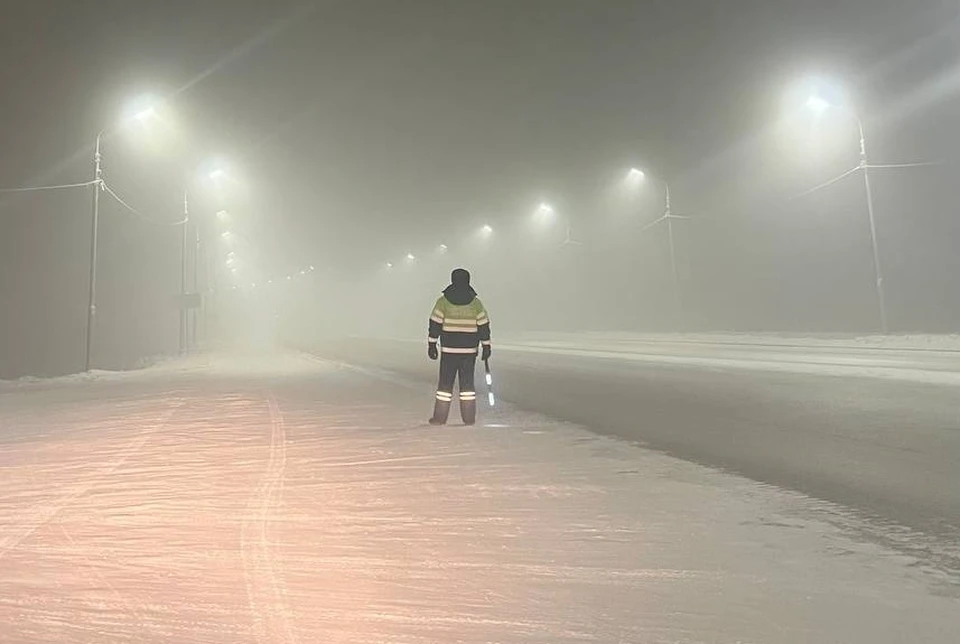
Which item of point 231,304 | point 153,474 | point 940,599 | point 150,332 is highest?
point 231,304

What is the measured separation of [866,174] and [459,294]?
19.3m

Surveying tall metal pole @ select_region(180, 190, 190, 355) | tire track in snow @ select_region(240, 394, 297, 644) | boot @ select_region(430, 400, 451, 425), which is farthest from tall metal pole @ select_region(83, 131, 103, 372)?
tire track in snow @ select_region(240, 394, 297, 644)

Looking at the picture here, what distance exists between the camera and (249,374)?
18828 millimetres

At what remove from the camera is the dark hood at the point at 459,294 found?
8805 millimetres

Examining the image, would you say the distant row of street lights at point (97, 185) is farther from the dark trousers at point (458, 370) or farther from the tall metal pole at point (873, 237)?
the tall metal pole at point (873, 237)

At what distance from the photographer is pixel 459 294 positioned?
8.84 m

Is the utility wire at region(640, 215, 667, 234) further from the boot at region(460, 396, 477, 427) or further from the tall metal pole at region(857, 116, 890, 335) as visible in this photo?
the boot at region(460, 396, 477, 427)

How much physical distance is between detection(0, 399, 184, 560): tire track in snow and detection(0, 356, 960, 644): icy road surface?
3 cm

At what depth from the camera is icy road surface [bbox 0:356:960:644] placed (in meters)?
3.14

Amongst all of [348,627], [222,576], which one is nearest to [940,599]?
[348,627]

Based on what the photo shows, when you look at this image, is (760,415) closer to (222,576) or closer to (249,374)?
(222,576)

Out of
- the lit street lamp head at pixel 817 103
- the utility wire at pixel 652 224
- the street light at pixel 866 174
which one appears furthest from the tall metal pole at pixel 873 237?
the utility wire at pixel 652 224

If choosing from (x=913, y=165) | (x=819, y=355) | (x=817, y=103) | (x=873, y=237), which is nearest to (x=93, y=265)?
(x=819, y=355)

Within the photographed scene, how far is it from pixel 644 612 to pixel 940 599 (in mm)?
1469
